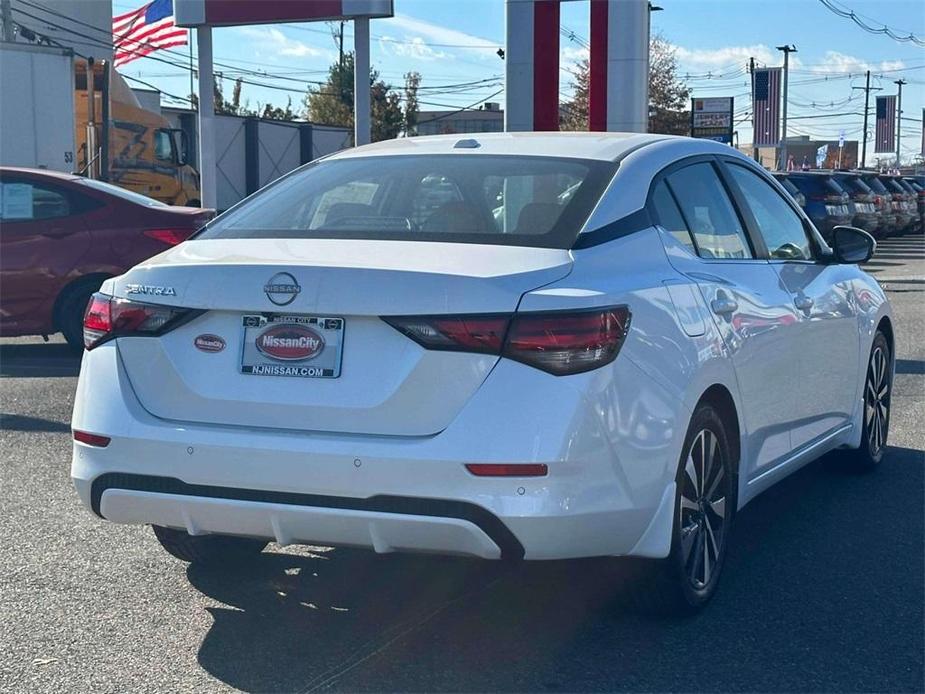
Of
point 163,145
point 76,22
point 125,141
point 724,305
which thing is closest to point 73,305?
point 724,305

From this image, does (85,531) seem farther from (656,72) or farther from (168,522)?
(656,72)

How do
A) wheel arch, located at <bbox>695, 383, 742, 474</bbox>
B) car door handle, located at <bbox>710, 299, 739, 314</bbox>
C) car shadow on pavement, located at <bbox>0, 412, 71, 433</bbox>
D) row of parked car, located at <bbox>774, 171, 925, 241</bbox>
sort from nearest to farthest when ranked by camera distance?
1. wheel arch, located at <bbox>695, 383, 742, 474</bbox>
2. car door handle, located at <bbox>710, 299, 739, 314</bbox>
3. car shadow on pavement, located at <bbox>0, 412, 71, 433</bbox>
4. row of parked car, located at <bbox>774, 171, 925, 241</bbox>

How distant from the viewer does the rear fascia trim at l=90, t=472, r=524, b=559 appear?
12.8 ft

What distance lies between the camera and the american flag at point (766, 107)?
47.8 m

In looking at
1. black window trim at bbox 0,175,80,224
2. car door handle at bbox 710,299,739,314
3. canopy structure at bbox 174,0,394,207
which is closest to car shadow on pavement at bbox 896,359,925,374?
Answer: car door handle at bbox 710,299,739,314

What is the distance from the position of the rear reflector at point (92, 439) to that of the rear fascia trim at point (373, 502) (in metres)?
0.15

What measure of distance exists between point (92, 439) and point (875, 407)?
431cm

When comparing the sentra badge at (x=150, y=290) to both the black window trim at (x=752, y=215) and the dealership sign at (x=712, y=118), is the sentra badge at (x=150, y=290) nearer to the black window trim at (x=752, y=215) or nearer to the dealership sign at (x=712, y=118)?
the black window trim at (x=752, y=215)

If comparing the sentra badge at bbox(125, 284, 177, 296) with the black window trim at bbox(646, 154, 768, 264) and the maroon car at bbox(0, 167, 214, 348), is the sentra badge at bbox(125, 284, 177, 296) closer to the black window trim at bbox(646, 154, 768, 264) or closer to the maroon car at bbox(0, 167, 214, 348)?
the black window trim at bbox(646, 154, 768, 264)

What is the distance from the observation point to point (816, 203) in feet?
83.4

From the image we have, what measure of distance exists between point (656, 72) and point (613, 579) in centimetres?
5075

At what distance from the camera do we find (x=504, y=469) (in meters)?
3.87

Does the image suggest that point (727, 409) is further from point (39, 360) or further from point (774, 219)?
point (39, 360)

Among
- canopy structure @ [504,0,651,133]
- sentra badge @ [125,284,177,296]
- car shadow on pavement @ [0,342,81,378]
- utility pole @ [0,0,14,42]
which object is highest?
utility pole @ [0,0,14,42]
